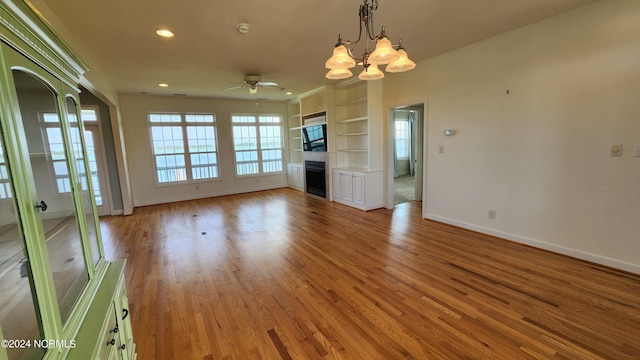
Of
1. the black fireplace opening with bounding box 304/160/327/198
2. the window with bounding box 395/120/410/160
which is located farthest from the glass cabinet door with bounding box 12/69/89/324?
the window with bounding box 395/120/410/160

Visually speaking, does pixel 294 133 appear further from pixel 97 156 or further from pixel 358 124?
pixel 97 156

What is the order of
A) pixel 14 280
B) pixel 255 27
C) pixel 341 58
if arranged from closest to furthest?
pixel 14 280, pixel 341 58, pixel 255 27

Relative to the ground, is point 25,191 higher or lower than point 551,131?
lower

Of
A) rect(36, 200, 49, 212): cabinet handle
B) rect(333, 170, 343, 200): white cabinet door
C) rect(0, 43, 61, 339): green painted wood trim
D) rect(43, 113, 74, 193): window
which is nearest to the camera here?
rect(0, 43, 61, 339): green painted wood trim

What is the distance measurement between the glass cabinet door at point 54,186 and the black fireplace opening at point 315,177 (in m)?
5.54

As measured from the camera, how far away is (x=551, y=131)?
321 centimetres

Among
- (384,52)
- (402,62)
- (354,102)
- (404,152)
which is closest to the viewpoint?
(384,52)

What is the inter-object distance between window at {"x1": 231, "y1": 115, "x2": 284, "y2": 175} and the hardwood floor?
4106mm

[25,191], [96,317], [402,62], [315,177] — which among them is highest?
[402,62]

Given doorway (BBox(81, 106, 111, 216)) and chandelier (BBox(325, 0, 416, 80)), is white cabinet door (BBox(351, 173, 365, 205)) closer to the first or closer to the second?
chandelier (BBox(325, 0, 416, 80))

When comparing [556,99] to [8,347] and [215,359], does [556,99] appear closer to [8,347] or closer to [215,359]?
[215,359]

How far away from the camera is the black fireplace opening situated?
22.1 ft

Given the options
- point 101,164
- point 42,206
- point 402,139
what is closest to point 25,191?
point 42,206

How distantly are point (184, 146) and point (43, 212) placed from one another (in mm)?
6908
